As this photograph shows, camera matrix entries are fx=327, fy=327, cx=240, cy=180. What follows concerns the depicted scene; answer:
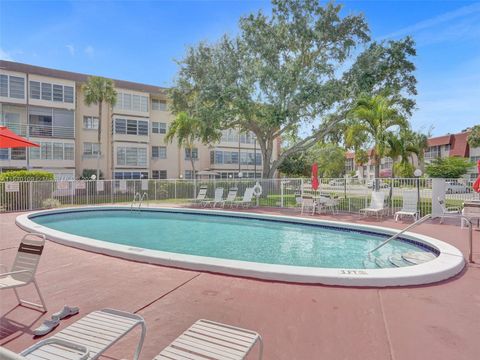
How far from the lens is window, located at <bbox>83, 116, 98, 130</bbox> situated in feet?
108

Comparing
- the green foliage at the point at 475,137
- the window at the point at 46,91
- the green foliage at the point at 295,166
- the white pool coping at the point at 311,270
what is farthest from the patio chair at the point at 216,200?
the green foliage at the point at 475,137

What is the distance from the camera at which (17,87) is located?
28625 millimetres

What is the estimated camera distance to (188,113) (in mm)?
25500

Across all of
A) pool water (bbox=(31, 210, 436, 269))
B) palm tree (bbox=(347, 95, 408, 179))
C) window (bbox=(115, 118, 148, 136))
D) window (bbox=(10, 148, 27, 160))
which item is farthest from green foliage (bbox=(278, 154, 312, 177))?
pool water (bbox=(31, 210, 436, 269))

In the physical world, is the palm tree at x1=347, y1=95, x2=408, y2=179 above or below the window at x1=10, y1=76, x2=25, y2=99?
below

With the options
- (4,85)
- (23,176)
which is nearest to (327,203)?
(23,176)

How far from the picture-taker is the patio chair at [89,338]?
7.86 ft

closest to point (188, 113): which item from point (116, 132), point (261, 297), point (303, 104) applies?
point (303, 104)

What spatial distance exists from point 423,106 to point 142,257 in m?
24.3

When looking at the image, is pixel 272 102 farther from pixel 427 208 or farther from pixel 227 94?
pixel 427 208

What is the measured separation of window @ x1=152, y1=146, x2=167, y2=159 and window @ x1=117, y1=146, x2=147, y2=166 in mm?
1519

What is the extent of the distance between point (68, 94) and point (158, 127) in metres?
9.50

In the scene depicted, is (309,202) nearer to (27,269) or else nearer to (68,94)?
(27,269)

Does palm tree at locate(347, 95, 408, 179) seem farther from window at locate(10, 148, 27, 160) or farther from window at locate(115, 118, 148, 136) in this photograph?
window at locate(10, 148, 27, 160)
